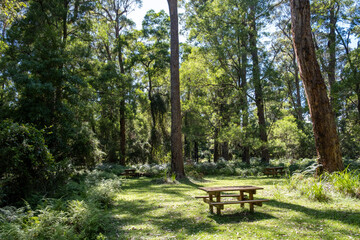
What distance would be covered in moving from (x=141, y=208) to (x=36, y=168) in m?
3.28

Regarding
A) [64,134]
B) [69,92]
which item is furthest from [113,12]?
[64,134]

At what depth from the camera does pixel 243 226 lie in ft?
15.2

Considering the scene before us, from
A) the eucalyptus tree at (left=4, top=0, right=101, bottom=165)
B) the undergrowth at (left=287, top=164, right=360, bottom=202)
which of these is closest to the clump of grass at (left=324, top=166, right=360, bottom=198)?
the undergrowth at (left=287, top=164, right=360, bottom=202)

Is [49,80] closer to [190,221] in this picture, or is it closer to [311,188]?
[190,221]

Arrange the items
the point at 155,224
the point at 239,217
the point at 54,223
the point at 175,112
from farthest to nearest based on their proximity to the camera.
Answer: the point at 175,112 → the point at 239,217 → the point at 155,224 → the point at 54,223

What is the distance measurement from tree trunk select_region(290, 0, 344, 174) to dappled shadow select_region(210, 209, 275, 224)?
126 inches

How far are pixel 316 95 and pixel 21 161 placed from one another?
337 inches

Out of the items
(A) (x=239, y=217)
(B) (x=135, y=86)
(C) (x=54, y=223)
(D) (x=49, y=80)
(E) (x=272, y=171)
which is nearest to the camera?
(C) (x=54, y=223)

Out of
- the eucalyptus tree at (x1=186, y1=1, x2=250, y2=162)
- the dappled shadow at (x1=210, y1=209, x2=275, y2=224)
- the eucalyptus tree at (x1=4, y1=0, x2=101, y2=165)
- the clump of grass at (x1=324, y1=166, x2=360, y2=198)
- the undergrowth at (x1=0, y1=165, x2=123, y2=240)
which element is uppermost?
the eucalyptus tree at (x1=186, y1=1, x2=250, y2=162)

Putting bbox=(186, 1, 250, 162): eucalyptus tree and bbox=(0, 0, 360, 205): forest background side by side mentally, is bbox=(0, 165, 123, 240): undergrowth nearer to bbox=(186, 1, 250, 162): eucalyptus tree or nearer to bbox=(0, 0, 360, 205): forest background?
bbox=(0, 0, 360, 205): forest background

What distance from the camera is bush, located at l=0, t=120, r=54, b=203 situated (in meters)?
6.12

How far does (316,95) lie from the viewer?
725 cm

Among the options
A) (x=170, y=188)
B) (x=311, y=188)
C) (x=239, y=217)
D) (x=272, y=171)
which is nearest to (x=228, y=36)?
(x=272, y=171)

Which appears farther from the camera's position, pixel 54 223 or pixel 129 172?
pixel 129 172
